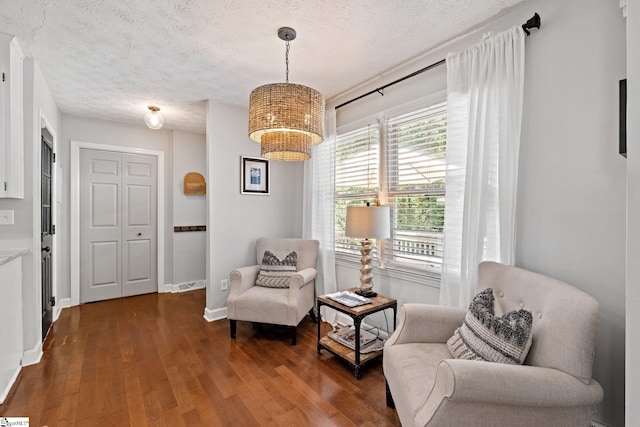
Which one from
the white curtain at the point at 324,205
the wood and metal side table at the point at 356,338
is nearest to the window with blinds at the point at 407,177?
the white curtain at the point at 324,205

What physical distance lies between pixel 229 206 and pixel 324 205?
3.64 feet

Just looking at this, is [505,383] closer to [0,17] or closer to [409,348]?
[409,348]

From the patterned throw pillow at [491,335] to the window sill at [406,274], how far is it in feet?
2.34

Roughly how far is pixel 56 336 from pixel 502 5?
4.58m

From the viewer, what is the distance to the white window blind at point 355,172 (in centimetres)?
281

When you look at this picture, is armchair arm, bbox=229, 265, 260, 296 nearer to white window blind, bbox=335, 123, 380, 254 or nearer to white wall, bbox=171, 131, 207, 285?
white window blind, bbox=335, 123, 380, 254

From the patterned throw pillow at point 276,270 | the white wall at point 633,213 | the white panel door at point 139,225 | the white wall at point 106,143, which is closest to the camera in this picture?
the white wall at point 633,213

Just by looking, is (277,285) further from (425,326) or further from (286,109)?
(286,109)

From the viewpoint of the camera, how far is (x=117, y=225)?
403 centimetres

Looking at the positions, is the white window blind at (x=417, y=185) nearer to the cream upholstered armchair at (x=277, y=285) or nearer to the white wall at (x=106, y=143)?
the cream upholstered armchair at (x=277, y=285)

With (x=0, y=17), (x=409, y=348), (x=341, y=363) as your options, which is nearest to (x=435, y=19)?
(x=409, y=348)

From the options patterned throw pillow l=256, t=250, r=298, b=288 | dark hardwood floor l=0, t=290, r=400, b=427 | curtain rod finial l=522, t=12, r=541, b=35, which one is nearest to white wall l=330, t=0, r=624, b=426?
curtain rod finial l=522, t=12, r=541, b=35

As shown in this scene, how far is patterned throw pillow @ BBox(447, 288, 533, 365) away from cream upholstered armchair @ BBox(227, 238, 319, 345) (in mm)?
1469

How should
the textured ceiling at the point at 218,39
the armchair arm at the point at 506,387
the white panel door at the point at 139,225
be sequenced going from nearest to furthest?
the armchair arm at the point at 506,387, the textured ceiling at the point at 218,39, the white panel door at the point at 139,225
